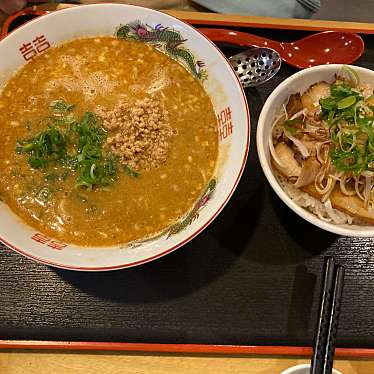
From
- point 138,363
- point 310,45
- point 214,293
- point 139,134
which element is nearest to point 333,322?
point 214,293

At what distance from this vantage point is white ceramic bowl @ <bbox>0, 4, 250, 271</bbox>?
1.42 m

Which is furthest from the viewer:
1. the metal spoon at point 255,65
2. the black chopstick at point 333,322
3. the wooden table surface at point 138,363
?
the metal spoon at point 255,65

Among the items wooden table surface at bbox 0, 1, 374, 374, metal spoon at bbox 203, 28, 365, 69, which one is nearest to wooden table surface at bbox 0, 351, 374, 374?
wooden table surface at bbox 0, 1, 374, 374

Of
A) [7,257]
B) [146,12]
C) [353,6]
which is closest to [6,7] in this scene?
[146,12]

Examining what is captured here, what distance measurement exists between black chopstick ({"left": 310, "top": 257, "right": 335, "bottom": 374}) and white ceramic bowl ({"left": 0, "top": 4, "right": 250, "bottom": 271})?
1.33ft

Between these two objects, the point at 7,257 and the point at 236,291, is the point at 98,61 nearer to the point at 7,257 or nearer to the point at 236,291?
the point at 7,257

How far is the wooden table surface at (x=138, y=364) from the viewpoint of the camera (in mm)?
1525

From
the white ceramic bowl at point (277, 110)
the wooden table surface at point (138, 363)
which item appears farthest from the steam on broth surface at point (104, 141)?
the wooden table surface at point (138, 363)

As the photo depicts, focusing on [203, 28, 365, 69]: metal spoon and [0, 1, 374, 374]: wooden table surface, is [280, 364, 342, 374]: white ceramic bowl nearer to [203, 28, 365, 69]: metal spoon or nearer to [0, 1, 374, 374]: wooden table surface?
[0, 1, 374, 374]: wooden table surface

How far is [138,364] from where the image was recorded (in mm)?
1536

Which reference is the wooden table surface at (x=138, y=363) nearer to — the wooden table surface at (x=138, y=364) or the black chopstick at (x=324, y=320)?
the wooden table surface at (x=138, y=364)

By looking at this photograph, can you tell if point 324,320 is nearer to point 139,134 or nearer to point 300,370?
point 300,370

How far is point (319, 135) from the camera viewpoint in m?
1.57

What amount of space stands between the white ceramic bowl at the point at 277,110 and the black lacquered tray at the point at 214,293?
0.65ft
